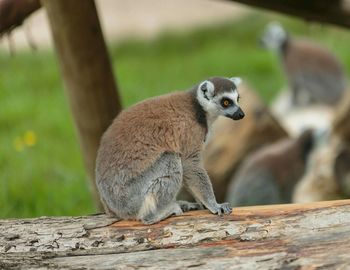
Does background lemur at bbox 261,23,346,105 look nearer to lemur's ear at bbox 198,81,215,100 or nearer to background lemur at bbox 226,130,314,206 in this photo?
background lemur at bbox 226,130,314,206

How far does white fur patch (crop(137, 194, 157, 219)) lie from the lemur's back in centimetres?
14

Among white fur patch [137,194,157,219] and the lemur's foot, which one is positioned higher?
white fur patch [137,194,157,219]

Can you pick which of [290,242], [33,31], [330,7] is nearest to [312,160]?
[330,7]

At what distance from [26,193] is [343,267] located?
388cm

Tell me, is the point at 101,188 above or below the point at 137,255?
above

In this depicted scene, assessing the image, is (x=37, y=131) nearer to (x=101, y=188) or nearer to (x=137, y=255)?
(x=101, y=188)

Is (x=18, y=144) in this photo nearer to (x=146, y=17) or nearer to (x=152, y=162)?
(x=152, y=162)

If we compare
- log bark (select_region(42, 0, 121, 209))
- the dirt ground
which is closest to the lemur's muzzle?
log bark (select_region(42, 0, 121, 209))

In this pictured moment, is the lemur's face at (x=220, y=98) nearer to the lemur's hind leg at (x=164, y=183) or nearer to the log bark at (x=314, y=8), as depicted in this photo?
the lemur's hind leg at (x=164, y=183)

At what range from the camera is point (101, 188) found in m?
3.95

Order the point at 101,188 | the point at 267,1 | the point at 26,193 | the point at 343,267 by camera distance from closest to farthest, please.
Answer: the point at 343,267 < the point at 101,188 < the point at 267,1 < the point at 26,193

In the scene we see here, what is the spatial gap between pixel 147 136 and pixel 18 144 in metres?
3.92

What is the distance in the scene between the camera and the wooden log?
10.2 feet

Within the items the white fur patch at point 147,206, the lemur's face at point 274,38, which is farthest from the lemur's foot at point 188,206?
the lemur's face at point 274,38
